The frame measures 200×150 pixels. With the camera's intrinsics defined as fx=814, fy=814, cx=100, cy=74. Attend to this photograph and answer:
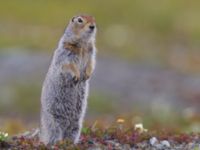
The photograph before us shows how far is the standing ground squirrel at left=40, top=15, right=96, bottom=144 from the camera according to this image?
11.7 metres

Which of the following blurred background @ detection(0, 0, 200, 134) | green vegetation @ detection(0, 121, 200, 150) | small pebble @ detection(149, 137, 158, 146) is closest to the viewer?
green vegetation @ detection(0, 121, 200, 150)

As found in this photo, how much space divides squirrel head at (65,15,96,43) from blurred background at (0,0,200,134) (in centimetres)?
464

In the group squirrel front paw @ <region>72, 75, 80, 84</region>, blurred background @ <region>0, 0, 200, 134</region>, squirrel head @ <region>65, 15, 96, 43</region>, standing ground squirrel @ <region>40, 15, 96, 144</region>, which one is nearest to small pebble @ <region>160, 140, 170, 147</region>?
standing ground squirrel @ <region>40, 15, 96, 144</region>

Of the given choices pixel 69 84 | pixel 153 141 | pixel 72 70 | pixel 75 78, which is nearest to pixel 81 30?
pixel 72 70

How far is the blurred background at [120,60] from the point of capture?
77.3 ft

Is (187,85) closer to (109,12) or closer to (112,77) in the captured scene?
(112,77)

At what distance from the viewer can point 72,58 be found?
1181 centimetres

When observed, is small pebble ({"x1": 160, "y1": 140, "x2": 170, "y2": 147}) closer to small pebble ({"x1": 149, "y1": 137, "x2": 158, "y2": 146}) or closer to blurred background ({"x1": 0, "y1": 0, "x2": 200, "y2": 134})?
small pebble ({"x1": 149, "y1": 137, "x2": 158, "y2": 146})

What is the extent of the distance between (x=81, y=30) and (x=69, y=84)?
0.80 meters

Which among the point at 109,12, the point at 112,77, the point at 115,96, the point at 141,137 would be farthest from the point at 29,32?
Answer: the point at 141,137

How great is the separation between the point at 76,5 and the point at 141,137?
98.8ft

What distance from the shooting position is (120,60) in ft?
103

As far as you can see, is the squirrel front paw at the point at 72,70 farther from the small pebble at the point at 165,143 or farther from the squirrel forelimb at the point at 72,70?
the small pebble at the point at 165,143

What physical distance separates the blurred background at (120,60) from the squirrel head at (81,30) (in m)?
4.64
